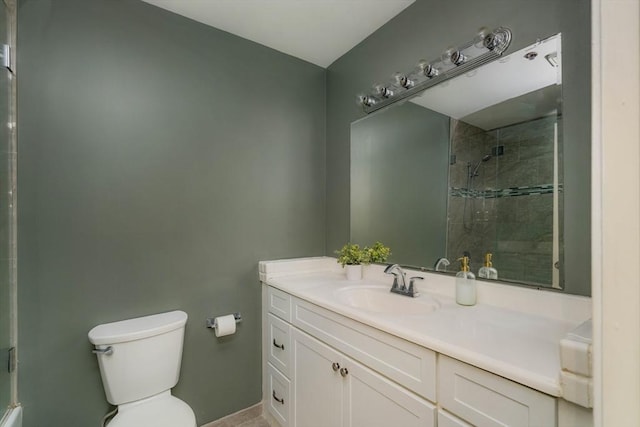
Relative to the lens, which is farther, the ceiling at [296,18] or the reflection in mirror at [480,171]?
the ceiling at [296,18]

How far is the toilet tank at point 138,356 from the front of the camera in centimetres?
135

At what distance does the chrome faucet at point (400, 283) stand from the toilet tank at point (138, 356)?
1.17m

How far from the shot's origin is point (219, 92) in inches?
73.4

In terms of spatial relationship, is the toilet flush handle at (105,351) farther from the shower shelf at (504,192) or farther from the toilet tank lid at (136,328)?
the shower shelf at (504,192)

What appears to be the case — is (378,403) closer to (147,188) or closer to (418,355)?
(418,355)

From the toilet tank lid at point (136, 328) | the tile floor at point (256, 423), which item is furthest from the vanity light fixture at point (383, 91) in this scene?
the tile floor at point (256, 423)

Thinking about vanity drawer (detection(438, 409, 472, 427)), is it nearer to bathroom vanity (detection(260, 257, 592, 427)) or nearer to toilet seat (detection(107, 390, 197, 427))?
bathroom vanity (detection(260, 257, 592, 427))

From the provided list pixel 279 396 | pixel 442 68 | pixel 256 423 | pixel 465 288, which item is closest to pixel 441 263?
pixel 465 288

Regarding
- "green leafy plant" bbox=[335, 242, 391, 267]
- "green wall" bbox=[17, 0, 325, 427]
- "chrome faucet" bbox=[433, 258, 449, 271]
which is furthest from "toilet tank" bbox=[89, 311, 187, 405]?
"chrome faucet" bbox=[433, 258, 449, 271]

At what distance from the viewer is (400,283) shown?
1617 millimetres

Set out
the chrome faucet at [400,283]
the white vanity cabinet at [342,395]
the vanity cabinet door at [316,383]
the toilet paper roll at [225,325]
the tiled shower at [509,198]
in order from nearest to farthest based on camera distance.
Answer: the white vanity cabinet at [342,395], the tiled shower at [509,198], the vanity cabinet door at [316,383], the chrome faucet at [400,283], the toilet paper roll at [225,325]

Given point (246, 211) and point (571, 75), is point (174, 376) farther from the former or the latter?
point (571, 75)

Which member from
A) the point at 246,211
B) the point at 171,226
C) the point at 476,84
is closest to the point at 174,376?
the point at 171,226

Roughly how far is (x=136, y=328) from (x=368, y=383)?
1157 millimetres
